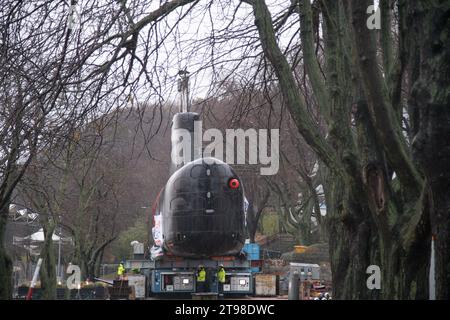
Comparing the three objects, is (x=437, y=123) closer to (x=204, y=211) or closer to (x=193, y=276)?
(x=204, y=211)

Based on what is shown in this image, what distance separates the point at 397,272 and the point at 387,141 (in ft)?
4.17

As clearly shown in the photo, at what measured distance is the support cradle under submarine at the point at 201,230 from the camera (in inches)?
739

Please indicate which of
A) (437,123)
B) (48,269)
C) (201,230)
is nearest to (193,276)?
(201,230)

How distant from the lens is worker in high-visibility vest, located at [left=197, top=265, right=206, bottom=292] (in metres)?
19.8

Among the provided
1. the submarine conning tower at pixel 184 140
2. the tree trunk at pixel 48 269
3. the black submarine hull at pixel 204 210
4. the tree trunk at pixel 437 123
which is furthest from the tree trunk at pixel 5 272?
the submarine conning tower at pixel 184 140

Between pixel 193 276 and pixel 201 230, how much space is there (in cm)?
172

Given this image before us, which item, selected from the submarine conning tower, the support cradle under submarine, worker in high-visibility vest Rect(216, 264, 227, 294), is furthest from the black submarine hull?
the submarine conning tower

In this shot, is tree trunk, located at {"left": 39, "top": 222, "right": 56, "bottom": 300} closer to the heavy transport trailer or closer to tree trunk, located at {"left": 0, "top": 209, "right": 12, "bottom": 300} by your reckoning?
the heavy transport trailer

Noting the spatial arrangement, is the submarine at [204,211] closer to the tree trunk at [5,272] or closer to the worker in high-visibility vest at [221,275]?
the worker in high-visibility vest at [221,275]

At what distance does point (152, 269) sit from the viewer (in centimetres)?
2080

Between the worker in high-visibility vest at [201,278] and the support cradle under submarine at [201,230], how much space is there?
126mm

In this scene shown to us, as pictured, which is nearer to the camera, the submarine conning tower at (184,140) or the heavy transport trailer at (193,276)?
the heavy transport trailer at (193,276)

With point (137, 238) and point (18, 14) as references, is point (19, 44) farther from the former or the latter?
point (137, 238)
